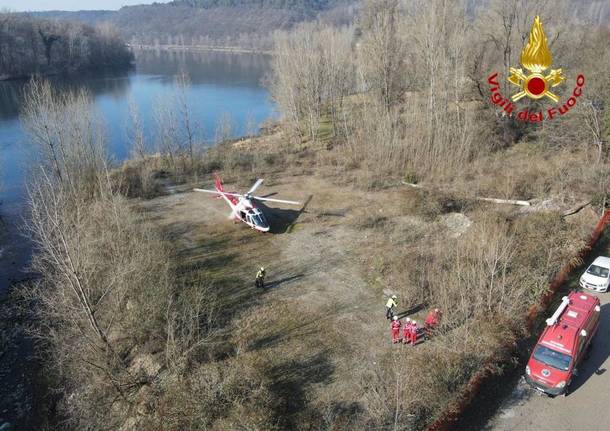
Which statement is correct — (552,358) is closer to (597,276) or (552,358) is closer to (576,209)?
(597,276)

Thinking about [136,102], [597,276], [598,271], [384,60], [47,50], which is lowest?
[597,276]

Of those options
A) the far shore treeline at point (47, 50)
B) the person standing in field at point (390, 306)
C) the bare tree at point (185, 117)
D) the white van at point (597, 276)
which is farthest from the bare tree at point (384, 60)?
the far shore treeline at point (47, 50)

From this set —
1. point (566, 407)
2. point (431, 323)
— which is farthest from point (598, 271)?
point (431, 323)

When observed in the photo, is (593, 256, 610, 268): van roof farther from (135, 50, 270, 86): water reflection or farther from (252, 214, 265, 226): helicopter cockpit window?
(135, 50, 270, 86): water reflection

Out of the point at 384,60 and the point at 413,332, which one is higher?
the point at 384,60

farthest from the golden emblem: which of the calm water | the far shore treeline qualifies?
the far shore treeline

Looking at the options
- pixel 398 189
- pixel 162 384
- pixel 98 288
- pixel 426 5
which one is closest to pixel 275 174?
pixel 398 189

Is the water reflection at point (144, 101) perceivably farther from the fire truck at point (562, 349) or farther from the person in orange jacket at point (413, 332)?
the fire truck at point (562, 349)
